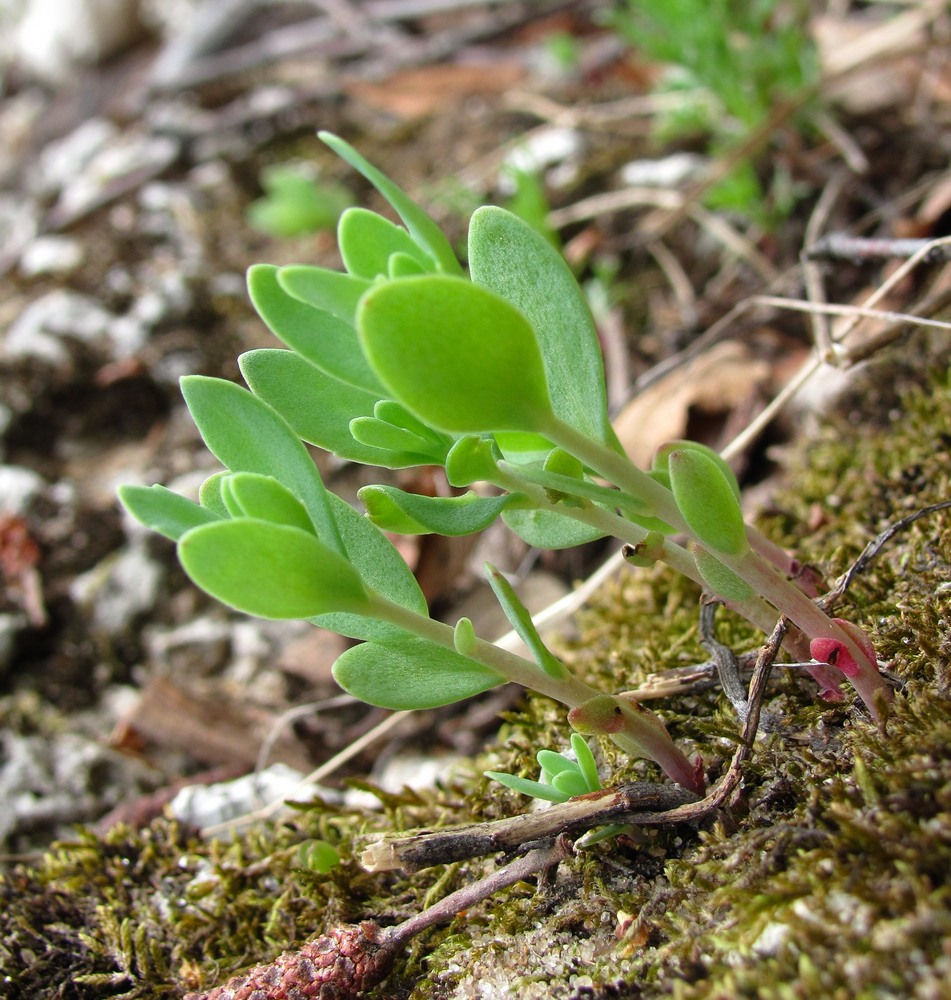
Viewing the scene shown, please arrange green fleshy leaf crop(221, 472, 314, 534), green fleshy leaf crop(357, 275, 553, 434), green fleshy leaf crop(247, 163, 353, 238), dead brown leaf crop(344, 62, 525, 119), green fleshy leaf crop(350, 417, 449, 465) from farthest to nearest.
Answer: dead brown leaf crop(344, 62, 525, 119), green fleshy leaf crop(247, 163, 353, 238), green fleshy leaf crop(350, 417, 449, 465), green fleshy leaf crop(221, 472, 314, 534), green fleshy leaf crop(357, 275, 553, 434)

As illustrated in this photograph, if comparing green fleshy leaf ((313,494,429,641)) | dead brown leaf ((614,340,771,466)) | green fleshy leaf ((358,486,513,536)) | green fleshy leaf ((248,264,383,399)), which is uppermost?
green fleshy leaf ((248,264,383,399))

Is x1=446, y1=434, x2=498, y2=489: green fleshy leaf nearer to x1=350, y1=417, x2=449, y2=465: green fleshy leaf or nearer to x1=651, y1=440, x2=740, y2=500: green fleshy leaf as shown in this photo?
x1=350, y1=417, x2=449, y2=465: green fleshy leaf

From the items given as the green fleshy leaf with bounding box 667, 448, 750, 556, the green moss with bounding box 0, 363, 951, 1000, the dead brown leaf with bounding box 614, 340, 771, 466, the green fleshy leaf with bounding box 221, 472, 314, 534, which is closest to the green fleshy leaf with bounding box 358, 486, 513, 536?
the green fleshy leaf with bounding box 221, 472, 314, 534

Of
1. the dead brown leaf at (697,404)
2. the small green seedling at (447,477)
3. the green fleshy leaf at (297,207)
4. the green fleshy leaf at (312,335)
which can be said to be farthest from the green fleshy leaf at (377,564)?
the green fleshy leaf at (297,207)

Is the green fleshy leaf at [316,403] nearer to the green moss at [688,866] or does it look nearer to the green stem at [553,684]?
the green stem at [553,684]

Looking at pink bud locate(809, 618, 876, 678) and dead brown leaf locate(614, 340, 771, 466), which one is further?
dead brown leaf locate(614, 340, 771, 466)

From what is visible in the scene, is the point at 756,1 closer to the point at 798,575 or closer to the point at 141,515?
the point at 798,575

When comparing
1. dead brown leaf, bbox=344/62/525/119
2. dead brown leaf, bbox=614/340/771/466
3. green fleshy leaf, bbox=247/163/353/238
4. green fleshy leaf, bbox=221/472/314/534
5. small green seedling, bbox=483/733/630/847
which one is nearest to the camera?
green fleshy leaf, bbox=221/472/314/534
